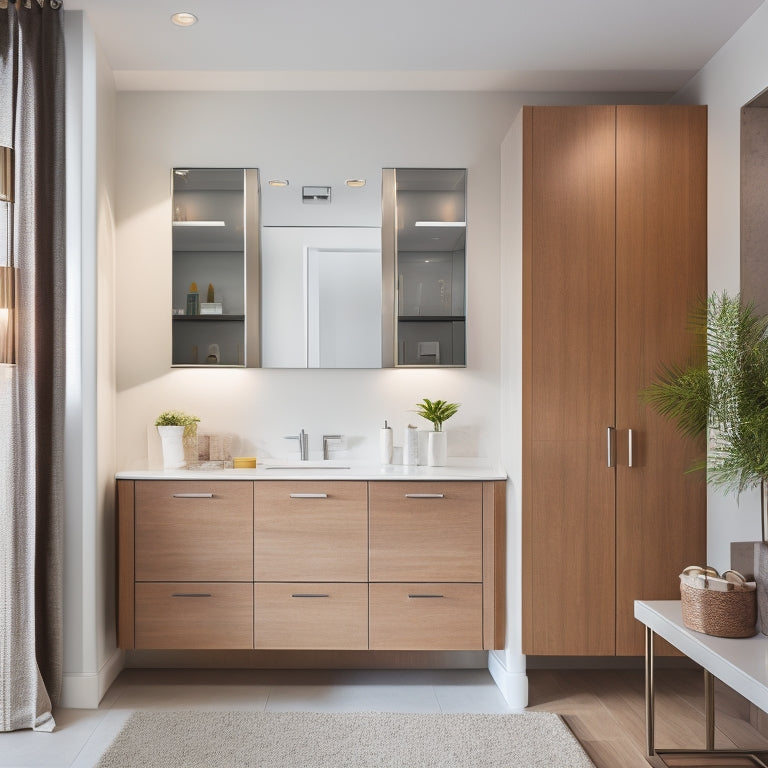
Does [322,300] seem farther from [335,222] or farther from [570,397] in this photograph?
[570,397]

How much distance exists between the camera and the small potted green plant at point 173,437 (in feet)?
10.5

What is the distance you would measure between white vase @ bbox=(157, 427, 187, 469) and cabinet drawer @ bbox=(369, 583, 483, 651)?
103 cm

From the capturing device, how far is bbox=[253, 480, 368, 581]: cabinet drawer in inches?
118

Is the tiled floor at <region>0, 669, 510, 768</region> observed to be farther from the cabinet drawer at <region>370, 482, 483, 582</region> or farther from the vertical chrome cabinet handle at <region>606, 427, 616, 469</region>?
the vertical chrome cabinet handle at <region>606, 427, 616, 469</region>

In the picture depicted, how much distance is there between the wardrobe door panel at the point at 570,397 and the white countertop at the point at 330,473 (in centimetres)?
28

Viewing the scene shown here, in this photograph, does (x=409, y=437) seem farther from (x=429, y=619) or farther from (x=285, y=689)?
(x=285, y=689)

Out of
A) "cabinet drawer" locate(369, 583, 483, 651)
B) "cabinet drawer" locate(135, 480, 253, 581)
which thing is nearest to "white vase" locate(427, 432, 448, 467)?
"cabinet drawer" locate(369, 583, 483, 651)

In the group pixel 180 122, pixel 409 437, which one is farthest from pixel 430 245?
pixel 180 122

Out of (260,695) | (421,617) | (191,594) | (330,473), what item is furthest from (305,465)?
(260,695)

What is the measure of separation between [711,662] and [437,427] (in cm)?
154

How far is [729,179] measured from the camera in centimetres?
282

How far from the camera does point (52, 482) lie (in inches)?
110

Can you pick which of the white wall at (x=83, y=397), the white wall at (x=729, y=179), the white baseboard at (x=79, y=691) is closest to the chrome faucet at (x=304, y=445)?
the white wall at (x=83, y=397)

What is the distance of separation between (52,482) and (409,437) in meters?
1.52
